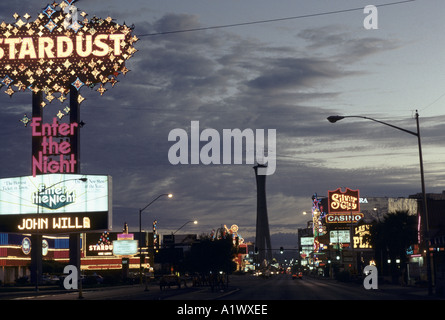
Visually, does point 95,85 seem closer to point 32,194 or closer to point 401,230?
point 32,194

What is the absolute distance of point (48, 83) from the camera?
8638 cm

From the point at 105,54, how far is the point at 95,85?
469 centimetres

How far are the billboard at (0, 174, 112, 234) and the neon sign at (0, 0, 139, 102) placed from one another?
37.2 feet

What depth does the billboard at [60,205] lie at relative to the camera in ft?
286

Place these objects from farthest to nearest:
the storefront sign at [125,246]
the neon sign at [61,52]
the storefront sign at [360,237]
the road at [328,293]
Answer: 1. the storefront sign at [125,246]
2. the storefront sign at [360,237]
3. the neon sign at [61,52]
4. the road at [328,293]

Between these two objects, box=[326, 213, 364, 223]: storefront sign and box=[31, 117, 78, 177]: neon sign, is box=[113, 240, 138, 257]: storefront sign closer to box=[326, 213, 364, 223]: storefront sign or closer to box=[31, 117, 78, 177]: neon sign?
box=[31, 117, 78, 177]: neon sign

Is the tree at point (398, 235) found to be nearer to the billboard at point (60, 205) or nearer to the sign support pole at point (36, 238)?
the billboard at point (60, 205)

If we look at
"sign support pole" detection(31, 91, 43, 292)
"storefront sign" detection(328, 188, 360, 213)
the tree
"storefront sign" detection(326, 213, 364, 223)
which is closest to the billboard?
"sign support pole" detection(31, 91, 43, 292)

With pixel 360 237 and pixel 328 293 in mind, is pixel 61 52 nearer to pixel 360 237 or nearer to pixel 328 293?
pixel 328 293

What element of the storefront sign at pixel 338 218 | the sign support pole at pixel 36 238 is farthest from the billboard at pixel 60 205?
the storefront sign at pixel 338 218

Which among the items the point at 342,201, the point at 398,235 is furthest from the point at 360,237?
the point at 342,201

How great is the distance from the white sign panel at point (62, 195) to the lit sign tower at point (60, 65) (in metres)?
1.51

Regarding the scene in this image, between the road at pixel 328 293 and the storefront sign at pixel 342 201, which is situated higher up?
the storefront sign at pixel 342 201
